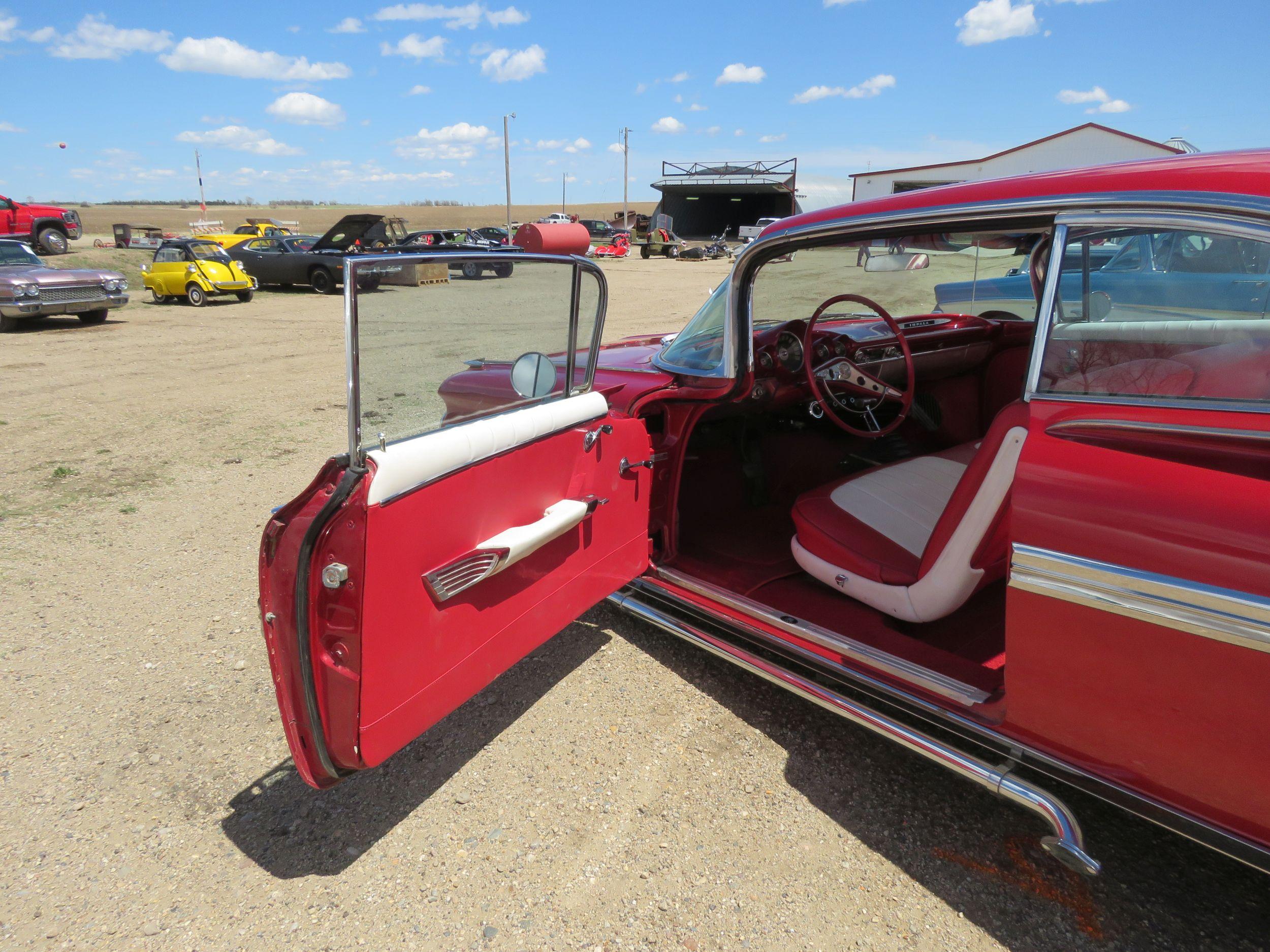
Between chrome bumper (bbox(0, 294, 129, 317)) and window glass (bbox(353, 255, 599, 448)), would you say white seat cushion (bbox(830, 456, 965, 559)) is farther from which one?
chrome bumper (bbox(0, 294, 129, 317))

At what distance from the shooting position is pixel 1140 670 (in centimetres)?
158

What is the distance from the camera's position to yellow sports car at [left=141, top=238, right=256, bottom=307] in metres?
15.1

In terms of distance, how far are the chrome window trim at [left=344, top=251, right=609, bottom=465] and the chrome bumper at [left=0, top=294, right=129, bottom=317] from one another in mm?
12529

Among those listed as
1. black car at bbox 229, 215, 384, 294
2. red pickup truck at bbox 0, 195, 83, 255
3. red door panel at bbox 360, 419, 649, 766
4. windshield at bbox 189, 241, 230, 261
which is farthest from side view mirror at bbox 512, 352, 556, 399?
red pickup truck at bbox 0, 195, 83, 255

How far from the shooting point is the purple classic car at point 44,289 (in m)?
11.1

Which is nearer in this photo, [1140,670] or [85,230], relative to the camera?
[1140,670]

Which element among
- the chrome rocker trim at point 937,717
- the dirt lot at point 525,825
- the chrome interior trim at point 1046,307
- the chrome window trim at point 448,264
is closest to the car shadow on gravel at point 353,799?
the dirt lot at point 525,825

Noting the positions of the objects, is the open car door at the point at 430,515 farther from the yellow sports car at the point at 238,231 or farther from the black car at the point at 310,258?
the yellow sports car at the point at 238,231

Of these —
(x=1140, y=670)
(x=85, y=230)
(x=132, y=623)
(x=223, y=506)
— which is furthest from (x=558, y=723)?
(x=85, y=230)

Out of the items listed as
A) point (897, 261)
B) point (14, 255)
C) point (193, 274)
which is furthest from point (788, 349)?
point (193, 274)

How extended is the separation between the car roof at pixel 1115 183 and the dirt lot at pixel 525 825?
1732 mm

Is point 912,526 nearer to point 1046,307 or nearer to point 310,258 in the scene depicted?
point 1046,307

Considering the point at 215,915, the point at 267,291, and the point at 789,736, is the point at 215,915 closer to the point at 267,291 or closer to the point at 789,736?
the point at 789,736

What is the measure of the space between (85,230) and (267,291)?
1388 inches
